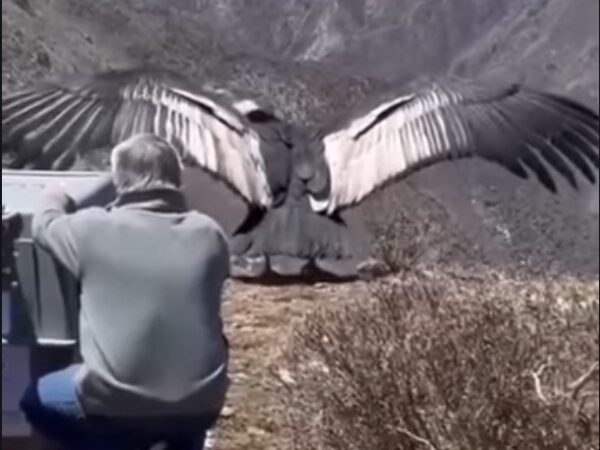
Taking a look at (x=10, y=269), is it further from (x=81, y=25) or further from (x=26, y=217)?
(x=81, y=25)

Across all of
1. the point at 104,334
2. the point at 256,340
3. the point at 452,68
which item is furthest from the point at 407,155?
the point at 104,334

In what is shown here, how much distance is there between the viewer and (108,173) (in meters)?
3.63

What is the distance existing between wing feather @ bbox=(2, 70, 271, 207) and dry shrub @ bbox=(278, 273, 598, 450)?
1.22 ft

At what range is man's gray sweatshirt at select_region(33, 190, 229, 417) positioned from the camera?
3562 mm

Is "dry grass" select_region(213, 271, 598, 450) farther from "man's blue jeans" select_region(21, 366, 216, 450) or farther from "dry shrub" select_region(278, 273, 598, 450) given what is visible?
"man's blue jeans" select_region(21, 366, 216, 450)

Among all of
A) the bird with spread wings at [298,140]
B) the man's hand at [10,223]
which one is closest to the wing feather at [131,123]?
the bird with spread wings at [298,140]

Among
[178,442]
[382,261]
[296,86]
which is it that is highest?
[296,86]

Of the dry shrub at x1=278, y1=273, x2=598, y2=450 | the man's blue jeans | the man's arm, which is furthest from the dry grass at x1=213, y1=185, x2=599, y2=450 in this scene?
the man's arm

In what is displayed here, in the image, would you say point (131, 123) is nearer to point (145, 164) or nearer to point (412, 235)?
point (145, 164)

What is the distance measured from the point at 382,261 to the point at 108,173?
593 mm

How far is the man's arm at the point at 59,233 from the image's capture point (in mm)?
3559

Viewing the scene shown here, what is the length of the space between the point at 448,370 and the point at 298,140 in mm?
587

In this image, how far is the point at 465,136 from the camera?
12.7ft

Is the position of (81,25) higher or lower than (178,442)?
higher
